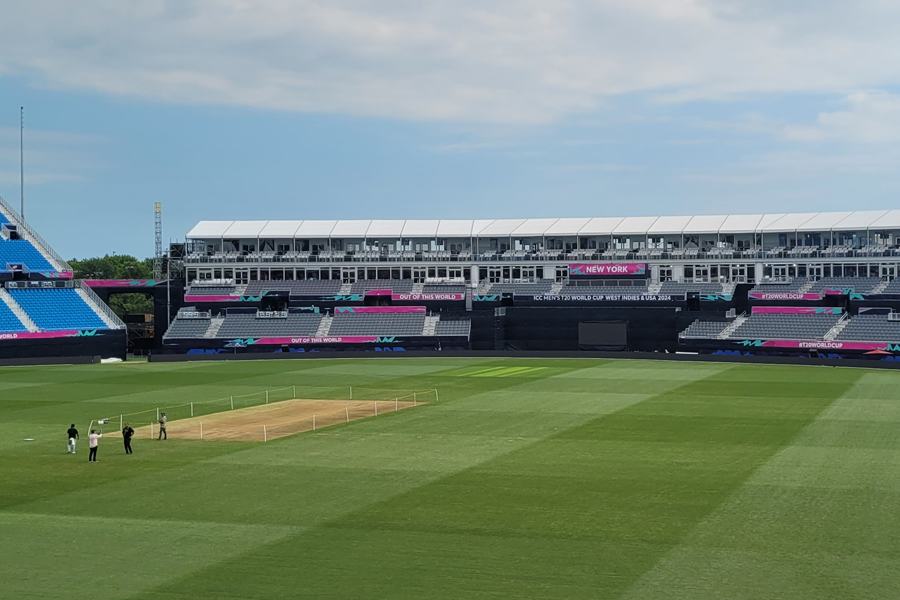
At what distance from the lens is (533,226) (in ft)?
376

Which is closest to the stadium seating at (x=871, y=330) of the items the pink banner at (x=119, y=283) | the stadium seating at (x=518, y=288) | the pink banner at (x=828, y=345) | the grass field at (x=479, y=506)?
the pink banner at (x=828, y=345)

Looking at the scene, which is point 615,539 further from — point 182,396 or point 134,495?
point 182,396

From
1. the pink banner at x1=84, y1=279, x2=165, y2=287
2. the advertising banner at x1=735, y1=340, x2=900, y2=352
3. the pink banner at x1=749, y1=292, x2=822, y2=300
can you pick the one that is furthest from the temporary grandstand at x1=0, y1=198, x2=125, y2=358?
the pink banner at x1=749, y1=292, x2=822, y2=300

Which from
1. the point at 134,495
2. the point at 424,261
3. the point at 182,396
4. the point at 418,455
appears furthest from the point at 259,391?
the point at 424,261

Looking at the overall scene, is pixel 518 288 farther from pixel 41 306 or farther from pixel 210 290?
pixel 41 306

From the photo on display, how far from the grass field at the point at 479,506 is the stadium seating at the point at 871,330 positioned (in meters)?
34.6

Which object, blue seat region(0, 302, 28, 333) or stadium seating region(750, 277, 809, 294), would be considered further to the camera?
stadium seating region(750, 277, 809, 294)

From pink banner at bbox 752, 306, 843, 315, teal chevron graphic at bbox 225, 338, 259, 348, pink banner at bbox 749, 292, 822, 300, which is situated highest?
pink banner at bbox 749, 292, 822, 300

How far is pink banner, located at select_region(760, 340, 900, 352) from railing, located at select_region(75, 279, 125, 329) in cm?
5772

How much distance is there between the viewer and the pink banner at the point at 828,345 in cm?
8240

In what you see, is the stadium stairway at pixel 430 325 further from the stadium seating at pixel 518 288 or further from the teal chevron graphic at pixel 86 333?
the teal chevron graphic at pixel 86 333

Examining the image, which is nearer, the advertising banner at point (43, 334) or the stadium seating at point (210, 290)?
the advertising banner at point (43, 334)

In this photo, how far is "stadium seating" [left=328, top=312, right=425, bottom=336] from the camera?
99812mm

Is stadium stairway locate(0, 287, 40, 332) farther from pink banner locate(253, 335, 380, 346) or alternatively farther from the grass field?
the grass field
